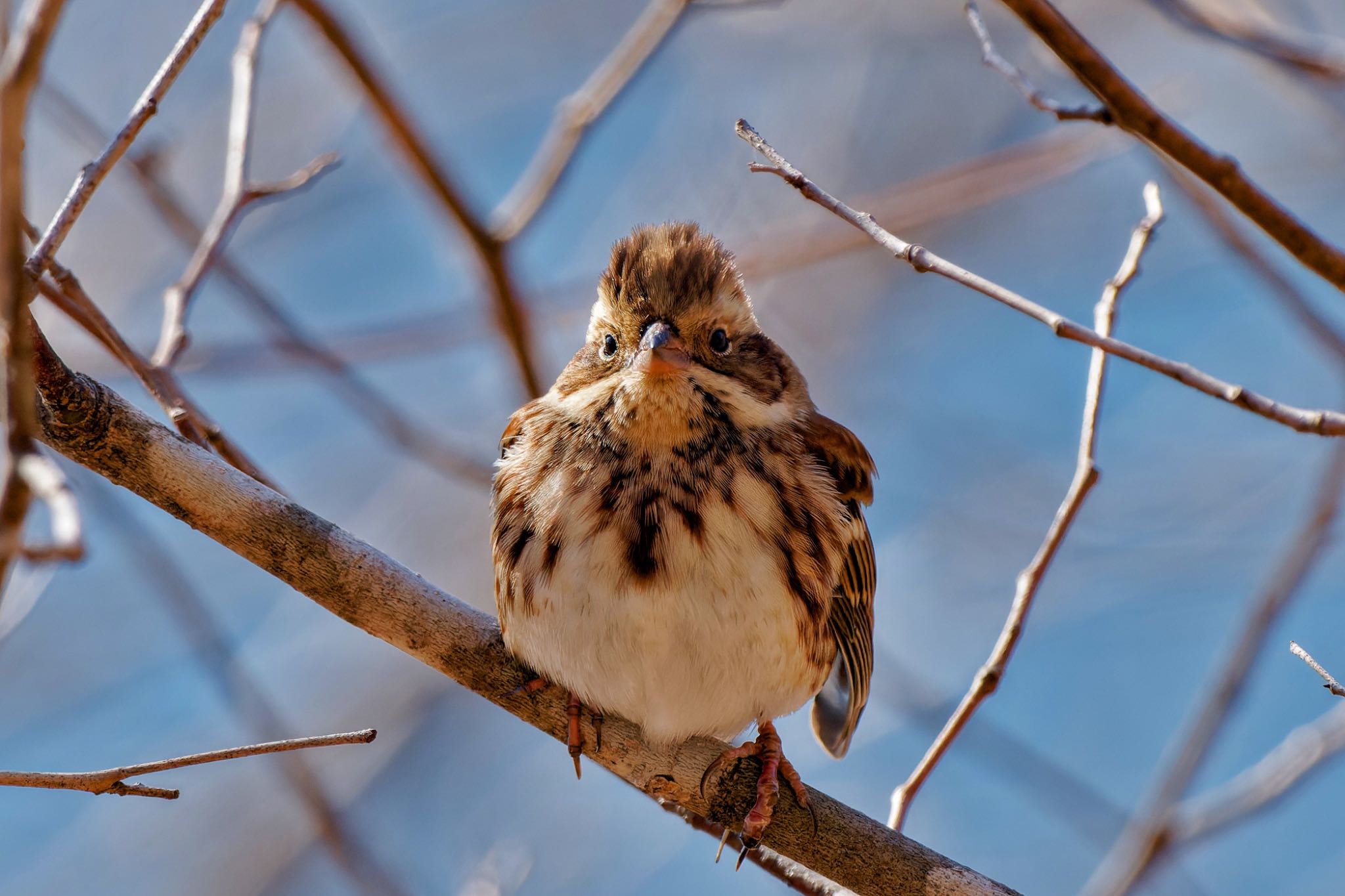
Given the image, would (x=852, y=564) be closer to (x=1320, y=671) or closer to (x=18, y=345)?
(x=1320, y=671)

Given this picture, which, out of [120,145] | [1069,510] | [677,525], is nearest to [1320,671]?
[1069,510]

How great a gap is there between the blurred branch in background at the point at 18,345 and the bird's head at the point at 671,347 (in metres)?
2.31

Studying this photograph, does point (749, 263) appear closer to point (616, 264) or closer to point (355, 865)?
point (616, 264)

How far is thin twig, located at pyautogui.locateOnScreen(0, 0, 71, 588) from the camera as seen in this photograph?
1.42m

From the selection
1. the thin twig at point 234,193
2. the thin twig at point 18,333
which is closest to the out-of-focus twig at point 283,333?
the thin twig at point 234,193

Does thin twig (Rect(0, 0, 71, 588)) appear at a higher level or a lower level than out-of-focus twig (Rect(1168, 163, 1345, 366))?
lower

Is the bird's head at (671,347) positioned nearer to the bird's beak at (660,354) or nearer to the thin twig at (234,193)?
the bird's beak at (660,354)

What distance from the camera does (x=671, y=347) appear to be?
3799 mm

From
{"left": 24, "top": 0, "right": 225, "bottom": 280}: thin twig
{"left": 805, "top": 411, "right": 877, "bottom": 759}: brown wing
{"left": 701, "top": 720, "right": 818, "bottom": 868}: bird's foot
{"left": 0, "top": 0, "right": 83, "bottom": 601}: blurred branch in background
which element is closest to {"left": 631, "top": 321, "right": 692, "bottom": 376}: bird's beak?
{"left": 805, "top": 411, "right": 877, "bottom": 759}: brown wing

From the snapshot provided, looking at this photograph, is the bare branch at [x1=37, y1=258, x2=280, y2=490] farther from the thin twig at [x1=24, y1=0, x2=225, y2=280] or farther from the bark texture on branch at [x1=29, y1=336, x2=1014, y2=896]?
the thin twig at [x1=24, y1=0, x2=225, y2=280]

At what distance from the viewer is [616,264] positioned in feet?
13.4

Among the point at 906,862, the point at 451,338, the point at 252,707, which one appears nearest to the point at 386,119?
the point at 451,338

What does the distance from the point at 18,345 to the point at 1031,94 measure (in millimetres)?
2066

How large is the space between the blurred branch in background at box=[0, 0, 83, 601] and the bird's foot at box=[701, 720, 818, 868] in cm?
225
